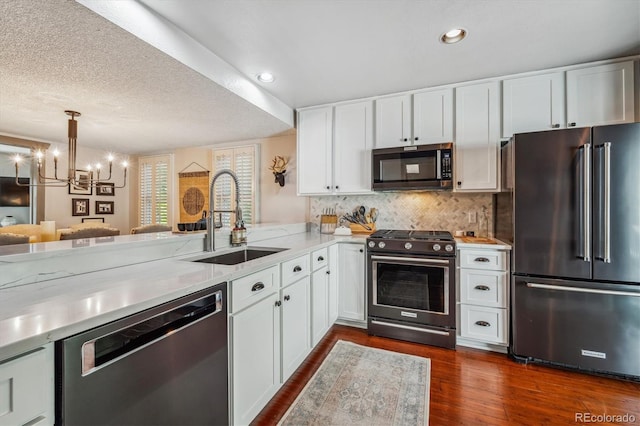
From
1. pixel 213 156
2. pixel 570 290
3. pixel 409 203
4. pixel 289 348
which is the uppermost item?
pixel 213 156

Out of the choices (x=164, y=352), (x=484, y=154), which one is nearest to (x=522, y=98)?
(x=484, y=154)

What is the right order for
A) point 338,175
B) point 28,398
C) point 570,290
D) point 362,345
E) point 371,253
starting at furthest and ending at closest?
point 338,175, point 371,253, point 362,345, point 570,290, point 28,398

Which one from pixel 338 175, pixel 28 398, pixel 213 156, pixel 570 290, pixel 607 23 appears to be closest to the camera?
pixel 28 398

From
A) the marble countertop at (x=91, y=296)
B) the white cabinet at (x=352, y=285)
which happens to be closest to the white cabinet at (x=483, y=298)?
the white cabinet at (x=352, y=285)

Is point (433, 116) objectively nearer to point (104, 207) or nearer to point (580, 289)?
point (580, 289)

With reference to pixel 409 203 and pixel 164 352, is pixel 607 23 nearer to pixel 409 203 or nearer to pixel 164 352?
pixel 409 203

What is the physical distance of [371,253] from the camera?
8.98ft

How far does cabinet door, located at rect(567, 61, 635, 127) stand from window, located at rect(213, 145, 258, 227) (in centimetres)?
359

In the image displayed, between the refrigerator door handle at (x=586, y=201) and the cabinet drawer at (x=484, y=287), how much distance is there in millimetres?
561

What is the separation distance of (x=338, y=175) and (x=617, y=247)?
2374 mm

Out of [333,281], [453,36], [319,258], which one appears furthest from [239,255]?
[453,36]

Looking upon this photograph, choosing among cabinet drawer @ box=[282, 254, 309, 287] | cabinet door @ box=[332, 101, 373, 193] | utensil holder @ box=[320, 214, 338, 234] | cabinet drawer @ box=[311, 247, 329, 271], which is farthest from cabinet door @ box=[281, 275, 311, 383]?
cabinet door @ box=[332, 101, 373, 193]

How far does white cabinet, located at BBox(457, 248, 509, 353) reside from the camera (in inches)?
93.5

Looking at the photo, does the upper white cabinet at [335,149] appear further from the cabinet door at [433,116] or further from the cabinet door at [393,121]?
the cabinet door at [433,116]
